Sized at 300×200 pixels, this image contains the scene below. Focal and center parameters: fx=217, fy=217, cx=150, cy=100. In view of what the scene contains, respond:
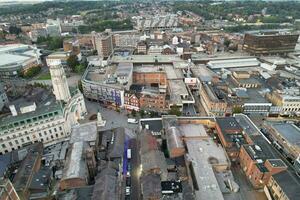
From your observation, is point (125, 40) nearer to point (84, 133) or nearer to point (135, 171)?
point (84, 133)

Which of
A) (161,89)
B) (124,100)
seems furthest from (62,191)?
(161,89)

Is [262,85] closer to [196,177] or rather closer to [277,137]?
[277,137]

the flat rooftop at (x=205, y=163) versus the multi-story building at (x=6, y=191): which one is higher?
the multi-story building at (x=6, y=191)

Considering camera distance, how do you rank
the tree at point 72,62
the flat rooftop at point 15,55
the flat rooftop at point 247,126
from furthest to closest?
1. the flat rooftop at point 15,55
2. the tree at point 72,62
3. the flat rooftop at point 247,126

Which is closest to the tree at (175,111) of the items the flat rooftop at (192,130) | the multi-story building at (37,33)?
the flat rooftop at (192,130)

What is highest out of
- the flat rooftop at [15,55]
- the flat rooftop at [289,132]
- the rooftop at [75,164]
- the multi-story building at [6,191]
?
the multi-story building at [6,191]

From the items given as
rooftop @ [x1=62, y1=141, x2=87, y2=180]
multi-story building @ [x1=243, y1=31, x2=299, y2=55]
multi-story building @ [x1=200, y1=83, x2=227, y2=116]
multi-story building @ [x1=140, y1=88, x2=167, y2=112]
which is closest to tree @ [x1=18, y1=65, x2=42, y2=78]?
multi-story building @ [x1=140, y1=88, x2=167, y2=112]

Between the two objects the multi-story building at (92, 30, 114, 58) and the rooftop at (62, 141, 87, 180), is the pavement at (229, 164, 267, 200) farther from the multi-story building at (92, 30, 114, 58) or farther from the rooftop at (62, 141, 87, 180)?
the multi-story building at (92, 30, 114, 58)

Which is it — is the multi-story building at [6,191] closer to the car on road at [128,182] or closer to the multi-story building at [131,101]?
the car on road at [128,182]
